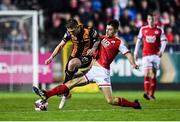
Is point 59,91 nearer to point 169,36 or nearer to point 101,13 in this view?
point 169,36

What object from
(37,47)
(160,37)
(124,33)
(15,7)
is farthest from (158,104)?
(15,7)

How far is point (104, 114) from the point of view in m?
13.7

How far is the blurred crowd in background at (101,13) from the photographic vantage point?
84.5 ft

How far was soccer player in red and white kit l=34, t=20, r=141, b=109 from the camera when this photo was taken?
45.8 ft

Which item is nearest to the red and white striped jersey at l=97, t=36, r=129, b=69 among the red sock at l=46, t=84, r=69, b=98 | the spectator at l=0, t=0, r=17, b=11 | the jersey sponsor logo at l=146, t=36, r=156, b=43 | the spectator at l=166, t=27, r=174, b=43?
the red sock at l=46, t=84, r=69, b=98

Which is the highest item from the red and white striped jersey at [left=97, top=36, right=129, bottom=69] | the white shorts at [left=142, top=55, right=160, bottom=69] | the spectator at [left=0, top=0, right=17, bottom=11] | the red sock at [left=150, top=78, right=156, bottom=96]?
the spectator at [left=0, top=0, right=17, bottom=11]

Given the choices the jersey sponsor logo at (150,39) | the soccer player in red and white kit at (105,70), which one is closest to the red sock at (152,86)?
the jersey sponsor logo at (150,39)

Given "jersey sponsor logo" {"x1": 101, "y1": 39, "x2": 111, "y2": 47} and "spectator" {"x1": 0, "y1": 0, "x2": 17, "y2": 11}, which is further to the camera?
"spectator" {"x1": 0, "y1": 0, "x2": 17, "y2": 11}

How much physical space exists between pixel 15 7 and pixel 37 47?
12.6ft

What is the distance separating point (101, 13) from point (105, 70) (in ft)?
41.4

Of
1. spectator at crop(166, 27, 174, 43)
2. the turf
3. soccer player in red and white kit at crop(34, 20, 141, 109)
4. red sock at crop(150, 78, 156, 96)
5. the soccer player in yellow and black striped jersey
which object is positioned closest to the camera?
the turf

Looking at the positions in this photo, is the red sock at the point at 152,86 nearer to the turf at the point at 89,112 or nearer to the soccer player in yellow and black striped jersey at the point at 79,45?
the turf at the point at 89,112

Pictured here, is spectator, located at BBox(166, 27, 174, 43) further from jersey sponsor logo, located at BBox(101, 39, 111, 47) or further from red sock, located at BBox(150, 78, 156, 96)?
jersey sponsor logo, located at BBox(101, 39, 111, 47)

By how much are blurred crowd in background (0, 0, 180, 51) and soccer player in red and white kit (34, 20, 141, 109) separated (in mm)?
10544
